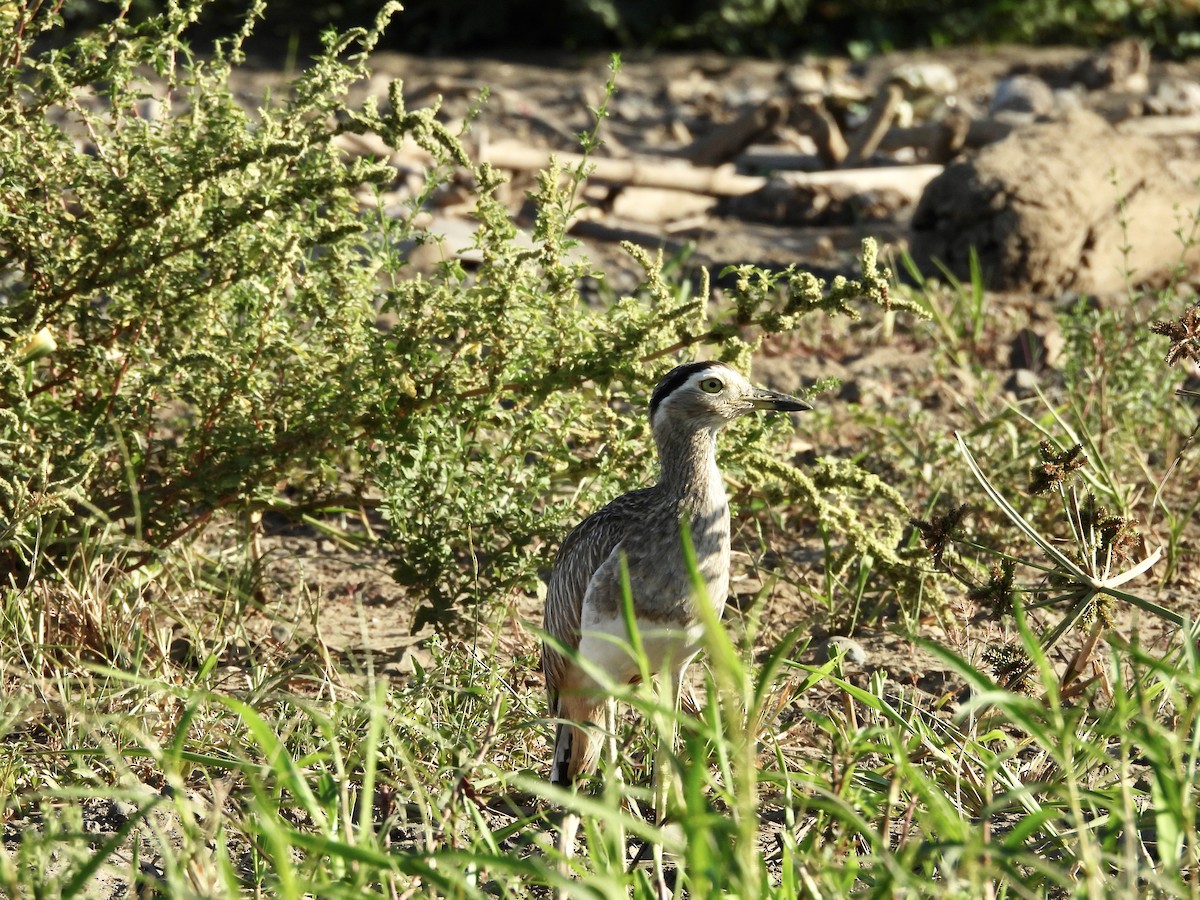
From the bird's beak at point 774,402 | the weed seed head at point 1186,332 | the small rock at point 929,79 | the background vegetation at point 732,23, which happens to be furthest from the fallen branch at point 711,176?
the weed seed head at point 1186,332

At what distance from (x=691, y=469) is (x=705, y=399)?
176 millimetres

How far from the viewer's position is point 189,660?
4.16m

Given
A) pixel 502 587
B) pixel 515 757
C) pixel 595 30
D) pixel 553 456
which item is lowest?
pixel 515 757

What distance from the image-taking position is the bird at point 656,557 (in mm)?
3621

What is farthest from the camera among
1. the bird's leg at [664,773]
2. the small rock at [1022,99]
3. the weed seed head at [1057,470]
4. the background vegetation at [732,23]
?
the background vegetation at [732,23]

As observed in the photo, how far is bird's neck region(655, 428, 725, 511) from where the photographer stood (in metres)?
3.80

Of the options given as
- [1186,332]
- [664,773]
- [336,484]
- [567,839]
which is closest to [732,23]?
[336,484]

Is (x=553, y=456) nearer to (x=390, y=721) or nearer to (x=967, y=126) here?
(x=390, y=721)

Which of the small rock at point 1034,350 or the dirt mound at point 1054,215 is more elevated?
the dirt mound at point 1054,215

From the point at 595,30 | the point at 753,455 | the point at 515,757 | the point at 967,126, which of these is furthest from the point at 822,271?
the point at 595,30

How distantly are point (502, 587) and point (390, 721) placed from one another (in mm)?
644

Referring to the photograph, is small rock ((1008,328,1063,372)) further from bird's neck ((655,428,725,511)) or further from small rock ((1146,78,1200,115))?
small rock ((1146,78,1200,115))

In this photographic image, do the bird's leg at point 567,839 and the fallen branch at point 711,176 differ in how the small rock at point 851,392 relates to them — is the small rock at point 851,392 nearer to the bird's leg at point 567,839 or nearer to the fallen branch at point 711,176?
the fallen branch at point 711,176

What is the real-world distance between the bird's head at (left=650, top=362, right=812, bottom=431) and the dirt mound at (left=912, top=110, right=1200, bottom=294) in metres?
3.20
